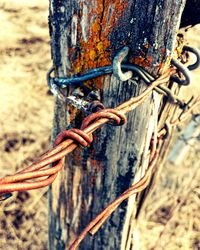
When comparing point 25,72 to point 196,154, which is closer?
point 196,154

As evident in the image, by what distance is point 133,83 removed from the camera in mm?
1154

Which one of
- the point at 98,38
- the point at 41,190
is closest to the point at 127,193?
the point at 98,38

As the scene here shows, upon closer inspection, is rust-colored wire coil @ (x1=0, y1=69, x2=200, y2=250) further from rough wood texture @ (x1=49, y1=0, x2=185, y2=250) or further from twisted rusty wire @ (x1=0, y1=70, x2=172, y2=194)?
rough wood texture @ (x1=49, y1=0, x2=185, y2=250)

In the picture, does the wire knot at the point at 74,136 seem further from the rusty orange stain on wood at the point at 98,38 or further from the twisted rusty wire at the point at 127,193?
the rusty orange stain on wood at the point at 98,38

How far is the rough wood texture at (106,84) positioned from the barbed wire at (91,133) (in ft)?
0.12

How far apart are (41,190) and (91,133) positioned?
91.0 inches

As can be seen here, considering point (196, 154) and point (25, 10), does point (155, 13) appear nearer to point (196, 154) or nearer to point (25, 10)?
point (196, 154)

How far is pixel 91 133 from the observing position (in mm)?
896

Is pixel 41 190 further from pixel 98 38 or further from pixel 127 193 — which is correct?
pixel 98 38

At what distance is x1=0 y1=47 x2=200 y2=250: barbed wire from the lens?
75 centimetres

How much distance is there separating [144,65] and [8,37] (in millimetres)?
4275

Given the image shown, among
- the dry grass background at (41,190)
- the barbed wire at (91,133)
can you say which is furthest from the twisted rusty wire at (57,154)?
the dry grass background at (41,190)

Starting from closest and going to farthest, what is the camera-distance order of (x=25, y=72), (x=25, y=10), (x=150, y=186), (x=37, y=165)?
(x=37, y=165)
(x=150, y=186)
(x=25, y=72)
(x=25, y=10)

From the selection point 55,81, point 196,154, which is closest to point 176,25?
point 55,81
